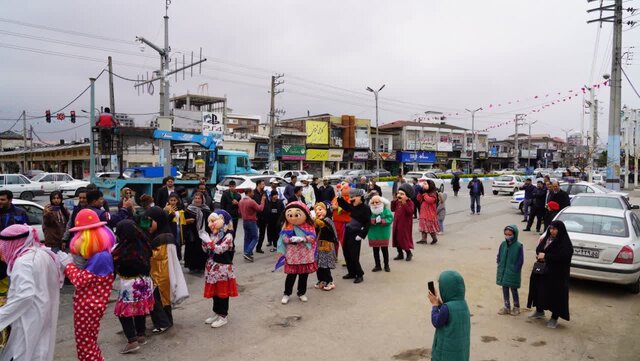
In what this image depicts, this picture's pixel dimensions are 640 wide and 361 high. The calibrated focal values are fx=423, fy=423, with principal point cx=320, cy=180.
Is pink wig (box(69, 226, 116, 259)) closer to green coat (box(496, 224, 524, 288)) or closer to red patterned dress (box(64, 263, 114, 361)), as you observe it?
red patterned dress (box(64, 263, 114, 361))

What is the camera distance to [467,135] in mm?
66375

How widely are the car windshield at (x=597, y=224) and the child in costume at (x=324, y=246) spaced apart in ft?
13.5

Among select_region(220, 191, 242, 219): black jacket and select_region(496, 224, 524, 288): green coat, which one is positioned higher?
select_region(220, 191, 242, 219): black jacket

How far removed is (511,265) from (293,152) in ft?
130

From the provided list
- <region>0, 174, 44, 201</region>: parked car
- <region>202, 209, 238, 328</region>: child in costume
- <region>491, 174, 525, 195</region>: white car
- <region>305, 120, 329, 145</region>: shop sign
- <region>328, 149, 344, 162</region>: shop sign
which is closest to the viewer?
<region>202, 209, 238, 328</region>: child in costume

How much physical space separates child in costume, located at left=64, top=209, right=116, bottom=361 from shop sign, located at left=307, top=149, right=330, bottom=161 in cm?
4251

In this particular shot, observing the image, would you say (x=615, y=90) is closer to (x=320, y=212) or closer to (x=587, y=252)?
(x=587, y=252)

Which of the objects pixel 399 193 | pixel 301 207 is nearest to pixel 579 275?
pixel 399 193

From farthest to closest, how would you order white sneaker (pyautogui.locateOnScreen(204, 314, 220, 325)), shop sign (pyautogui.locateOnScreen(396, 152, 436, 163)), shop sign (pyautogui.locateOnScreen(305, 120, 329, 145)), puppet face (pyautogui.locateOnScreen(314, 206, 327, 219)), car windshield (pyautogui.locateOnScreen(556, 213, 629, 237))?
shop sign (pyautogui.locateOnScreen(396, 152, 436, 163)) < shop sign (pyautogui.locateOnScreen(305, 120, 329, 145)) < car windshield (pyautogui.locateOnScreen(556, 213, 629, 237)) < puppet face (pyautogui.locateOnScreen(314, 206, 327, 219)) < white sneaker (pyautogui.locateOnScreen(204, 314, 220, 325))

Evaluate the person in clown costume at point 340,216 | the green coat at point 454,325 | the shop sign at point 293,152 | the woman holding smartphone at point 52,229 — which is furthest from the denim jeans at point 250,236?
the shop sign at point 293,152

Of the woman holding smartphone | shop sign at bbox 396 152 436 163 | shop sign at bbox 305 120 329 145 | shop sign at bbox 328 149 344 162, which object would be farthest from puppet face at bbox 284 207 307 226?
shop sign at bbox 396 152 436 163

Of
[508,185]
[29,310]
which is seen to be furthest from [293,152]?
[29,310]

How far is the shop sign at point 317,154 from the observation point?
153 ft

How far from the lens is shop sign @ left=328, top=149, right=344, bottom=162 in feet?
160
